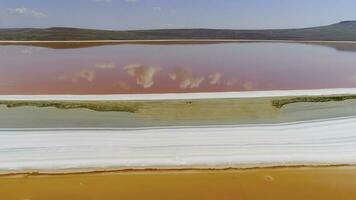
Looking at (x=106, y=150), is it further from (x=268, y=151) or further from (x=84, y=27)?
(x=84, y=27)

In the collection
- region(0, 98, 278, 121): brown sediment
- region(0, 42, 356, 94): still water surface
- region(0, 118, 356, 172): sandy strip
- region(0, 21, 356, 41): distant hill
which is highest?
region(0, 21, 356, 41): distant hill

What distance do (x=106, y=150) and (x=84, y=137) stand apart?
0.30m

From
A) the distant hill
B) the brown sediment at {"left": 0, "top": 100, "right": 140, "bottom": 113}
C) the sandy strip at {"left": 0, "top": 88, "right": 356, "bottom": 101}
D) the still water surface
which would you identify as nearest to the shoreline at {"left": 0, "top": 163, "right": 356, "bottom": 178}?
the brown sediment at {"left": 0, "top": 100, "right": 140, "bottom": 113}

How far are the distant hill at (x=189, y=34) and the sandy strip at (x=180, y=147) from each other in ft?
16.8

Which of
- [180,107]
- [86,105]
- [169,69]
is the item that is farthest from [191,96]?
[169,69]

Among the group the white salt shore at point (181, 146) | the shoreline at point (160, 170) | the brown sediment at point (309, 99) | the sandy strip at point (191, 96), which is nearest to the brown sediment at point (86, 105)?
the sandy strip at point (191, 96)

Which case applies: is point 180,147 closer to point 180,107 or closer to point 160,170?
point 160,170

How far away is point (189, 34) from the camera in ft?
28.6

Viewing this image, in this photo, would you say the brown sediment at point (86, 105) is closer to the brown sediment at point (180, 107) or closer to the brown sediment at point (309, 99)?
the brown sediment at point (180, 107)

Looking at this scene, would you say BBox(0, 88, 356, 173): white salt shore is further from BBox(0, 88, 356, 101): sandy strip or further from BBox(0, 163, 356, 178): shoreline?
BBox(0, 88, 356, 101): sandy strip

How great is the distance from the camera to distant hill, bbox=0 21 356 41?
27.5 ft

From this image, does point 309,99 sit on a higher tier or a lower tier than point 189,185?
higher

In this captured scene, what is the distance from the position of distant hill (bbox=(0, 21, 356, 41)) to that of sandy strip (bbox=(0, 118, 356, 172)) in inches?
202

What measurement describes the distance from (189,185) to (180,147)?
53 centimetres
